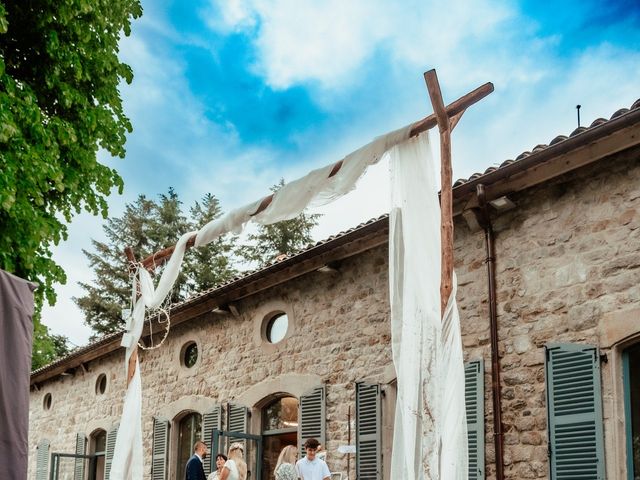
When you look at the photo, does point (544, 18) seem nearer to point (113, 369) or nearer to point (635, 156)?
point (635, 156)

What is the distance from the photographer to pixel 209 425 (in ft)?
43.3

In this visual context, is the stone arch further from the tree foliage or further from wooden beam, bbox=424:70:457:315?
the tree foliage

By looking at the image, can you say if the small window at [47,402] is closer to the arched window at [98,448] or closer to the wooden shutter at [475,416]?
the arched window at [98,448]

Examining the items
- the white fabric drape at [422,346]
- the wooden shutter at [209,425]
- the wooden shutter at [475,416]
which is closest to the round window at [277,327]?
the wooden shutter at [209,425]

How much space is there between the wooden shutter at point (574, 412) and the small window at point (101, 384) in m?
11.9

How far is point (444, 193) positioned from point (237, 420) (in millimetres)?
7477

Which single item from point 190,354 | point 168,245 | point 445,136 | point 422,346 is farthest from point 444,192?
point 168,245

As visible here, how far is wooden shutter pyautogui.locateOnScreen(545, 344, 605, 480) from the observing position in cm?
750

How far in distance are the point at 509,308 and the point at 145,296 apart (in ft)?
12.8

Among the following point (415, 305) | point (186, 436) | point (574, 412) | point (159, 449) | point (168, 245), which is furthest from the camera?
point (168, 245)

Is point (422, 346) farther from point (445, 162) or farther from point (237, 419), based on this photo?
point (237, 419)

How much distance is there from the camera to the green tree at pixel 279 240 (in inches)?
1192

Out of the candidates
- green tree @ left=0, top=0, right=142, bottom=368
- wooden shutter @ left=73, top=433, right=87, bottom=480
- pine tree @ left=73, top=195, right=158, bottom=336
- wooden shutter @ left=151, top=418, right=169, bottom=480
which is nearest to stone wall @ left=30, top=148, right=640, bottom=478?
wooden shutter @ left=151, top=418, right=169, bottom=480

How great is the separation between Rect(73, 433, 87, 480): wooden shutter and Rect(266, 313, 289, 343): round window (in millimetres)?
7134
